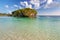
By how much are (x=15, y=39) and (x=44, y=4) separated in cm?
1216

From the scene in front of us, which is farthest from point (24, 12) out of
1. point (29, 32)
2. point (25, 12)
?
point (29, 32)

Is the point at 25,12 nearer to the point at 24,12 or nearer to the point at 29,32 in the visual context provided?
the point at 24,12

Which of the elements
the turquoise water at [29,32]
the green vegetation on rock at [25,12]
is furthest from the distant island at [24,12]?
the turquoise water at [29,32]

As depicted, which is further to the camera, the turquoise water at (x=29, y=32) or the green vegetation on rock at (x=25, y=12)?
the green vegetation on rock at (x=25, y=12)

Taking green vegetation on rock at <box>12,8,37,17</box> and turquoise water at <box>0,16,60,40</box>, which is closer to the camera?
turquoise water at <box>0,16,60,40</box>

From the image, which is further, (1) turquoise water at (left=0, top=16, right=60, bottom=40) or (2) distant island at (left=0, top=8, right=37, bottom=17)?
(2) distant island at (left=0, top=8, right=37, bottom=17)

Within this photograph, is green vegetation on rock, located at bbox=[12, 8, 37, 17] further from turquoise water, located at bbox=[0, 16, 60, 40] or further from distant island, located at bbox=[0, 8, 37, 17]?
turquoise water, located at bbox=[0, 16, 60, 40]

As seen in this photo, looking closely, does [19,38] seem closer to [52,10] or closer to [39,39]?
[39,39]

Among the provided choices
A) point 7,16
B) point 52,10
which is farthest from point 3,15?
point 52,10

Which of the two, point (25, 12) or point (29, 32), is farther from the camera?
point (25, 12)

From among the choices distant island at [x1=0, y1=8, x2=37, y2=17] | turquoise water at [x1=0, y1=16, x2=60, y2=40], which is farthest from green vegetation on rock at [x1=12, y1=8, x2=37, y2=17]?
turquoise water at [x1=0, y1=16, x2=60, y2=40]

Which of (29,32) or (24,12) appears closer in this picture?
(29,32)

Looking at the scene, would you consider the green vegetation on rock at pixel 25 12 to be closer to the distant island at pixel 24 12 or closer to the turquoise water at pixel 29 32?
the distant island at pixel 24 12

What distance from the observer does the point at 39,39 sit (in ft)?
18.3
